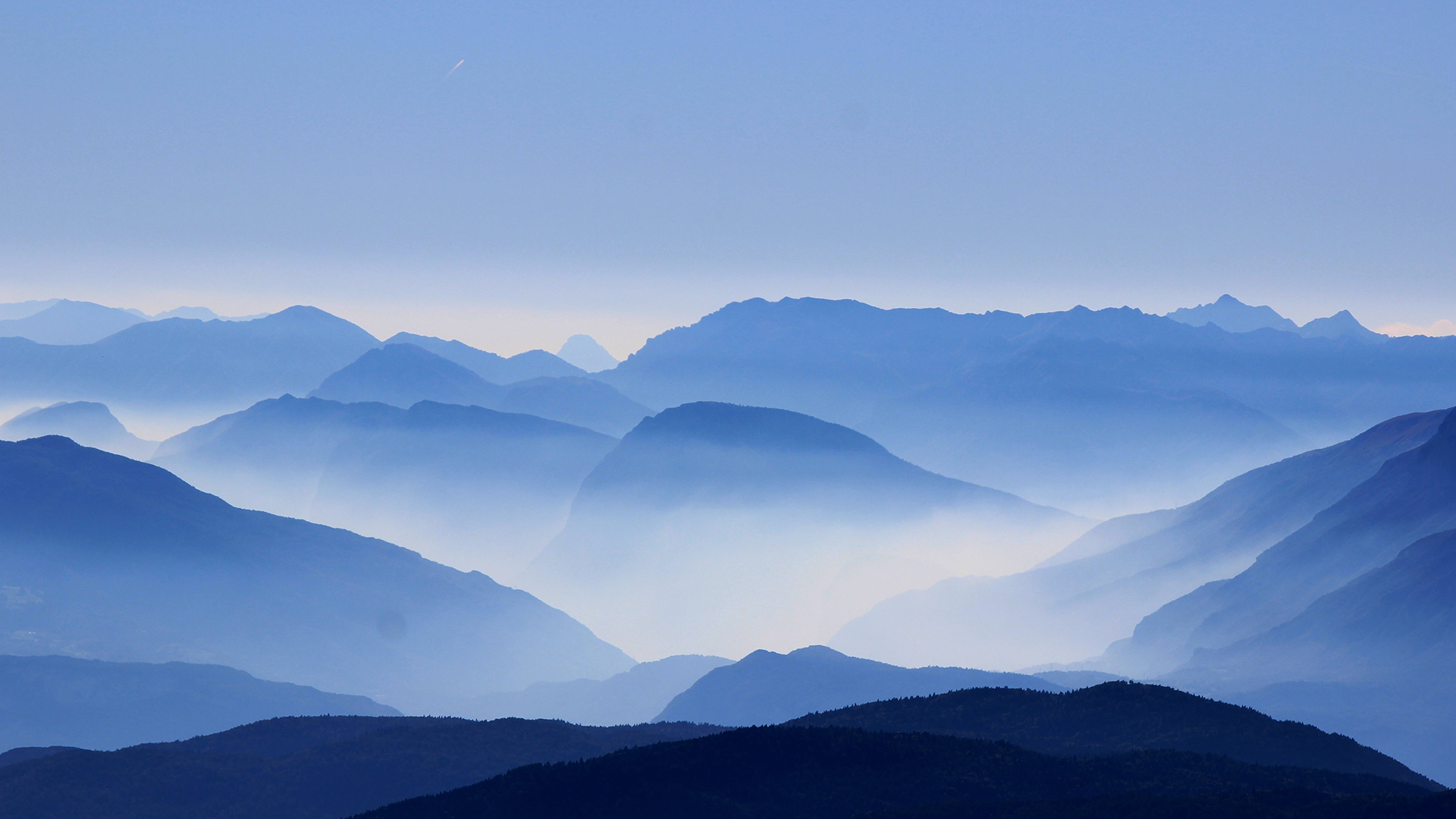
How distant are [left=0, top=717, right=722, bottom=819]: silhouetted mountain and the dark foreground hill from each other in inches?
1465

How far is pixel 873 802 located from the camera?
87.2 meters

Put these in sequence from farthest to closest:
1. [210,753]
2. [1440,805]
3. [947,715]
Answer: [210,753] < [947,715] < [1440,805]

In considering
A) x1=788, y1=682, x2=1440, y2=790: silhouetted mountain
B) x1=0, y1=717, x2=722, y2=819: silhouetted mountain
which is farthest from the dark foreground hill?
x1=0, y1=717, x2=722, y2=819: silhouetted mountain

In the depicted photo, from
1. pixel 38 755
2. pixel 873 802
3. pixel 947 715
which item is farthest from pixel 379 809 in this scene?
pixel 38 755

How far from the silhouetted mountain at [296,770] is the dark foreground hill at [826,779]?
3721 centimetres

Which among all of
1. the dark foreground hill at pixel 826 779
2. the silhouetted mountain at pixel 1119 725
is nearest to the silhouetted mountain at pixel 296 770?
the silhouetted mountain at pixel 1119 725

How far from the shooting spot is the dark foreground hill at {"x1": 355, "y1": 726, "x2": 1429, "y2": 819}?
278 ft

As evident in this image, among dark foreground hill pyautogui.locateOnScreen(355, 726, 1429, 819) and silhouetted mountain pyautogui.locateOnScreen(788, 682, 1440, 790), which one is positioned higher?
silhouetted mountain pyautogui.locateOnScreen(788, 682, 1440, 790)

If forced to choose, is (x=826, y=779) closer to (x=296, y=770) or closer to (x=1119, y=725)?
(x=1119, y=725)

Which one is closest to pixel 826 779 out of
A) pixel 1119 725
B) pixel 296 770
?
pixel 1119 725

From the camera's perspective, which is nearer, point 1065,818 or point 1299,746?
point 1065,818

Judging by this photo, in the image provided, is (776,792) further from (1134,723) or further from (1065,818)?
(1134,723)

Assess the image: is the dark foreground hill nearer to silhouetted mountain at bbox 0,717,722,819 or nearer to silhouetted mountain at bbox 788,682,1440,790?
silhouetted mountain at bbox 788,682,1440,790

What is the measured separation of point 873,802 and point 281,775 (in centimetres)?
7316
